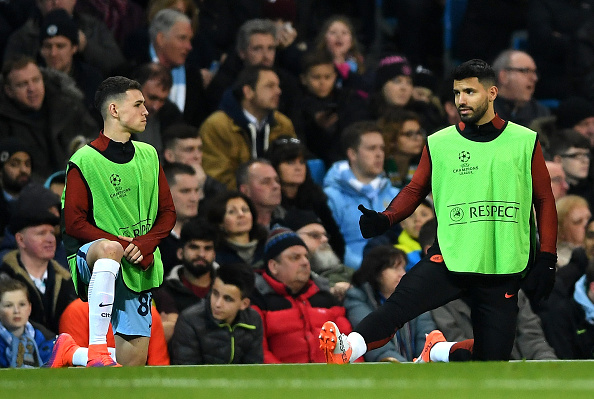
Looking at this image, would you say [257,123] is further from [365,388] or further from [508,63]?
[365,388]

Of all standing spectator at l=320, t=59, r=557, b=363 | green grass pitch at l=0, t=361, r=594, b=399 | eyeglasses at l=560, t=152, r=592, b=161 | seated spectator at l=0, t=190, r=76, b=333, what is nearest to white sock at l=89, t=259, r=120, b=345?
green grass pitch at l=0, t=361, r=594, b=399

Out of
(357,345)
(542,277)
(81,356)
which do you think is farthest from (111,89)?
(542,277)

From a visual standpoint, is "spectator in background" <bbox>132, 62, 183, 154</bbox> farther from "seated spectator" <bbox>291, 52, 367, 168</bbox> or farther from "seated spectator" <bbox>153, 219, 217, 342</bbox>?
"seated spectator" <bbox>153, 219, 217, 342</bbox>

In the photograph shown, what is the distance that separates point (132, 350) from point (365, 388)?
1.80 meters

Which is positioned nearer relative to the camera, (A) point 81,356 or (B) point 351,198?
(A) point 81,356

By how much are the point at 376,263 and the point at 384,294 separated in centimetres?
24

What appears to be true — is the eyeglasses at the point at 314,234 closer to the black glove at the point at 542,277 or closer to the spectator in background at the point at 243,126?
the spectator in background at the point at 243,126

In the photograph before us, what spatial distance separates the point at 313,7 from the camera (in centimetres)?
1508

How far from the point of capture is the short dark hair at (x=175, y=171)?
32.4 ft

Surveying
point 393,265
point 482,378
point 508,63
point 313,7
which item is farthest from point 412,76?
point 482,378

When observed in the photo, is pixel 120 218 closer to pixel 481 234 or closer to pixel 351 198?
pixel 481 234

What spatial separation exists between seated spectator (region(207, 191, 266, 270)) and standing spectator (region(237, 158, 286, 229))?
0.49m

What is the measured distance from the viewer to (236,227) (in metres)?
9.66

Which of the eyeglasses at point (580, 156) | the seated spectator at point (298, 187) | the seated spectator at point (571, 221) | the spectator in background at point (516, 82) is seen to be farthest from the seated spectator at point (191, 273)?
the spectator in background at point (516, 82)
